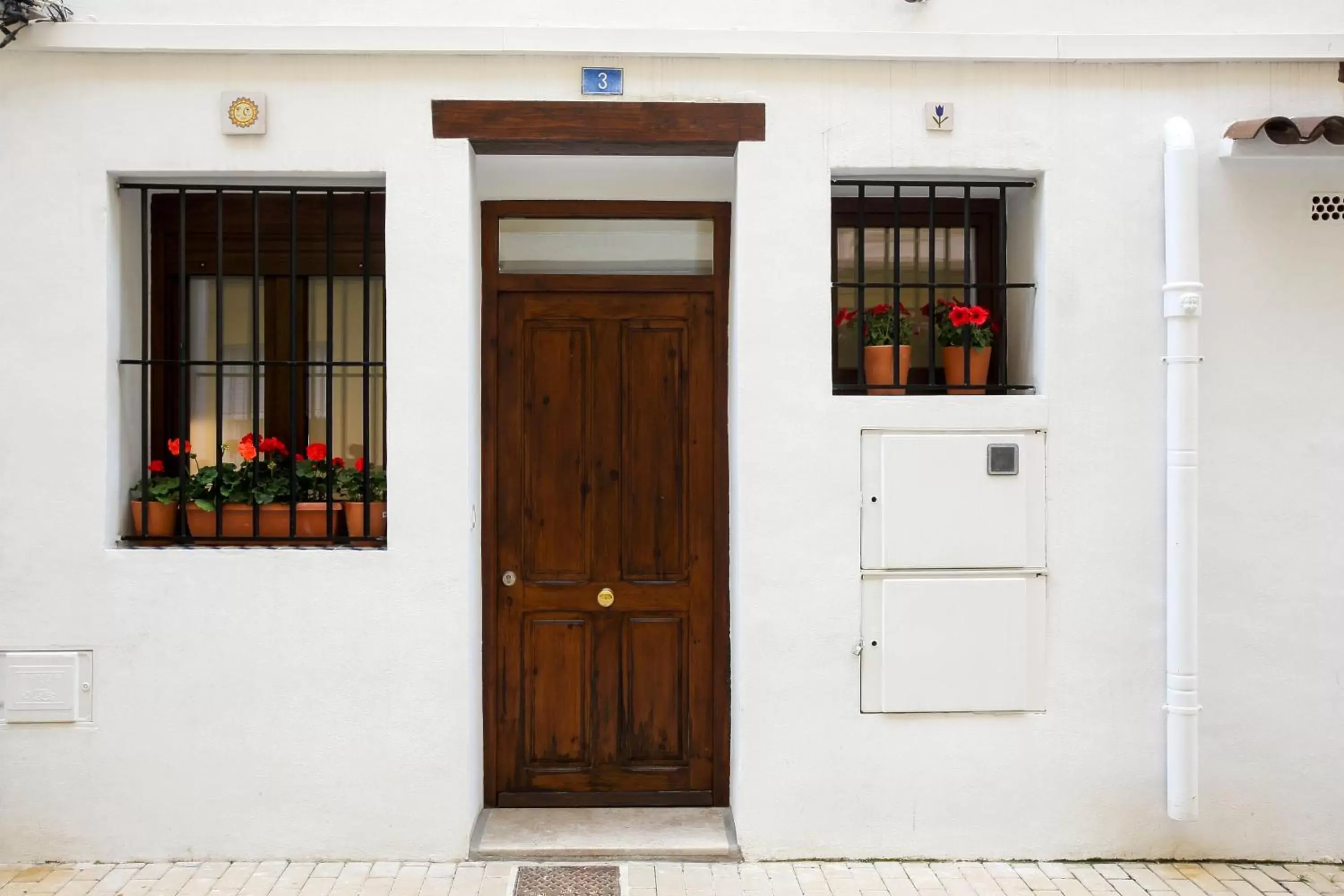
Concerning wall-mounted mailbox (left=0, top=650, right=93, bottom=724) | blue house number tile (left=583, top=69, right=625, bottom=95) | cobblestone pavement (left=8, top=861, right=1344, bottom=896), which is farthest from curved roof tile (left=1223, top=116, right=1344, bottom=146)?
wall-mounted mailbox (left=0, top=650, right=93, bottom=724)

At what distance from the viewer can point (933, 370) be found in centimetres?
508

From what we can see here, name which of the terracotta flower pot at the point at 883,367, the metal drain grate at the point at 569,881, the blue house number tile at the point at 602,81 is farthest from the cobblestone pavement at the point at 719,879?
the blue house number tile at the point at 602,81

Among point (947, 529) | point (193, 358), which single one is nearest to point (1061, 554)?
point (947, 529)

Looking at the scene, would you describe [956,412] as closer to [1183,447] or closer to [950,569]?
[950,569]

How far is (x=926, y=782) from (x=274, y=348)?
3676 mm

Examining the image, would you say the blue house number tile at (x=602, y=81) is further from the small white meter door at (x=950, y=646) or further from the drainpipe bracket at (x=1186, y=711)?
the drainpipe bracket at (x=1186, y=711)

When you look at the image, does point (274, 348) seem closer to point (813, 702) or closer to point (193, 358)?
point (193, 358)

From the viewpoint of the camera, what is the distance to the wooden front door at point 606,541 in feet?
17.6

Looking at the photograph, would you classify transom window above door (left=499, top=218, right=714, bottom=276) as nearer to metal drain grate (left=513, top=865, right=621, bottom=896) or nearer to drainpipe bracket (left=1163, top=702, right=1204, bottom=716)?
metal drain grate (left=513, top=865, right=621, bottom=896)

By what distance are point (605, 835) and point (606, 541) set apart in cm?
136

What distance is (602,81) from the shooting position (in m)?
4.88

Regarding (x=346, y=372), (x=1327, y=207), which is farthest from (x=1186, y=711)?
(x=346, y=372)

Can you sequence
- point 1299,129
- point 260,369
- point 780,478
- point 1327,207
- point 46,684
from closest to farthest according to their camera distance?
point 1299,129, point 46,684, point 780,478, point 1327,207, point 260,369

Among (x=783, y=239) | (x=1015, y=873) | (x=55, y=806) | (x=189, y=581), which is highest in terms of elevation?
(x=783, y=239)
